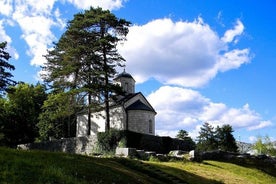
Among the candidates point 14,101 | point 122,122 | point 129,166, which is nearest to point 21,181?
point 129,166

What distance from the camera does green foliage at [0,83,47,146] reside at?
58.0 meters

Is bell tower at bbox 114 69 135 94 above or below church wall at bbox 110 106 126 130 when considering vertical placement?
above

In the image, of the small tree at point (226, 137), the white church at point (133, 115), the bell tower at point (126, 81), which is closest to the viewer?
the white church at point (133, 115)

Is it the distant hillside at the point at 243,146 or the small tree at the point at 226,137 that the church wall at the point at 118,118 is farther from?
the distant hillside at the point at 243,146

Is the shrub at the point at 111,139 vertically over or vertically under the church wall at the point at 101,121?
under

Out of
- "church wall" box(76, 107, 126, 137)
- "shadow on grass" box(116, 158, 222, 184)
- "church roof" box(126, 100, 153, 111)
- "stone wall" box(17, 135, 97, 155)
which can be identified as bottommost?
"shadow on grass" box(116, 158, 222, 184)

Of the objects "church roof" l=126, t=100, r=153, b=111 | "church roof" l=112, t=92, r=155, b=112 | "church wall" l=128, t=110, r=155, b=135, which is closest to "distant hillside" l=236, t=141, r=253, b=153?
"church roof" l=112, t=92, r=155, b=112

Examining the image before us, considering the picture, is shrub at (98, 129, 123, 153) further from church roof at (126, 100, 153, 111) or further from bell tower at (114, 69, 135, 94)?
bell tower at (114, 69, 135, 94)

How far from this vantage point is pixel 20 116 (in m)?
61.1

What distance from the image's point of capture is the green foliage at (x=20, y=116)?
190 feet

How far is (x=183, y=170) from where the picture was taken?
24766 mm

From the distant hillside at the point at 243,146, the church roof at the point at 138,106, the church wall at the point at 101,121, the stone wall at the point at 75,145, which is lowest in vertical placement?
the stone wall at the point at 75,145

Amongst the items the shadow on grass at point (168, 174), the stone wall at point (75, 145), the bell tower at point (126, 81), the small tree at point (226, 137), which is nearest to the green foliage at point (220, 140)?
the small tree at point (226, 137)

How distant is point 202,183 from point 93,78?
976 inches
